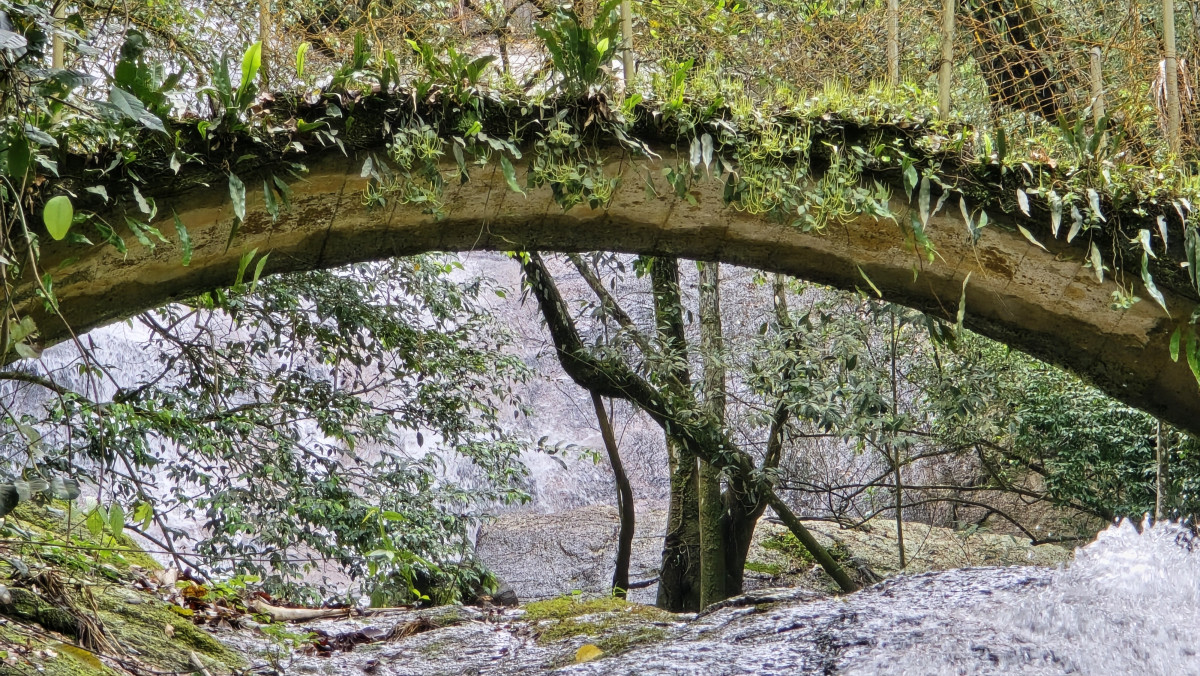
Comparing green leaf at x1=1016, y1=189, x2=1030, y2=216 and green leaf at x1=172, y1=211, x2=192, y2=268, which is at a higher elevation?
green leaf at x1=1016, y1=189, x2=1030, y2=216

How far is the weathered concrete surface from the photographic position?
3.10m

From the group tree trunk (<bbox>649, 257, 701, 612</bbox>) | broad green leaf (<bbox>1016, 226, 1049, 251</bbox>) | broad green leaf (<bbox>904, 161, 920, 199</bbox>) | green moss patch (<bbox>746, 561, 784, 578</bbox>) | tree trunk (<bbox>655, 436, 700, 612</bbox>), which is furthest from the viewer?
green moss patch (<bbox>746, 561, 784, 578</bbox>)

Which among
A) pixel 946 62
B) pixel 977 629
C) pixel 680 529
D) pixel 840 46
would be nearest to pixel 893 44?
pixel 946 62

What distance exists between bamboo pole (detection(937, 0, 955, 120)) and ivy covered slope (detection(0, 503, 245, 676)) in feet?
9.62

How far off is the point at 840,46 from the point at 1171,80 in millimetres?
1531

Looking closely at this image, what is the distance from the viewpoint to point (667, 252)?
11.8 ft

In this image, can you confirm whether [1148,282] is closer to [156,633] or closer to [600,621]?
[600,621]

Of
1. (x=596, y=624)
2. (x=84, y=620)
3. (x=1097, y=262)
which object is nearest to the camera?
(x=84, y=620)

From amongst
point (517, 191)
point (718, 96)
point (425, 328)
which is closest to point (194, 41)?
point (425, 328)

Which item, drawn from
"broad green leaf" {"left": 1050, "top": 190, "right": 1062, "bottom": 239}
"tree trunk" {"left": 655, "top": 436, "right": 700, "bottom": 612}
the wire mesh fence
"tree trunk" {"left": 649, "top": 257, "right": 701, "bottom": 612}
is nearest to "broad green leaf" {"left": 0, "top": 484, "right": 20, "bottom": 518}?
the wire mesh fence

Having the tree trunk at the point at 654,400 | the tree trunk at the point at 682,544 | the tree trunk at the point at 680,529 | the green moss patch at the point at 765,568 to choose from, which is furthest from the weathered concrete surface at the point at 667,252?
the green moss patch at the point at 765,568

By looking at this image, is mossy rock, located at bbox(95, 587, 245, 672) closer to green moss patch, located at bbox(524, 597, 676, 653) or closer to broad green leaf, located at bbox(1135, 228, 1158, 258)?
green moss patch, located at bbox(524, 597, 676, 653)

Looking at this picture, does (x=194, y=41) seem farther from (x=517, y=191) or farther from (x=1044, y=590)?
(x=1044, y=590)

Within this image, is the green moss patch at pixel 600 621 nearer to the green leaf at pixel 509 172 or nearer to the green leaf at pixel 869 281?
the green leaf at pixel 869 281
